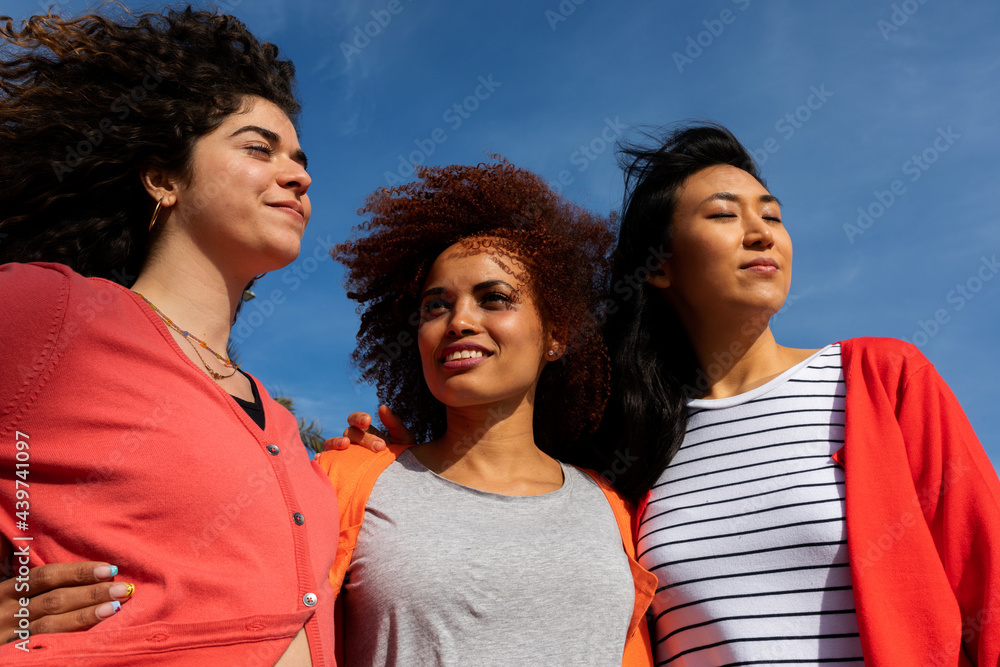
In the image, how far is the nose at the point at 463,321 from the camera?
370 cm

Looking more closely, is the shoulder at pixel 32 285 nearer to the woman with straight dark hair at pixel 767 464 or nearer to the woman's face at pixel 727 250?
the woman with straight dark hair at pixel 767 464

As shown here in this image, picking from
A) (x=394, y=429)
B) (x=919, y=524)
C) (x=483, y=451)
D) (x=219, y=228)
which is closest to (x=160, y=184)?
(x=219, y=228)

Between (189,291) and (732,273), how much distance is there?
2.61m

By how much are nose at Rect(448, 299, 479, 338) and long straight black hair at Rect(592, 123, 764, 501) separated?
1026 millimetres

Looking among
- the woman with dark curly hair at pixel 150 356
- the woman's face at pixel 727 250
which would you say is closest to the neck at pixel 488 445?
the woman with dark curly hair at pixel 150 356

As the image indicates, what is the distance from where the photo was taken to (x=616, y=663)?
3156 mm

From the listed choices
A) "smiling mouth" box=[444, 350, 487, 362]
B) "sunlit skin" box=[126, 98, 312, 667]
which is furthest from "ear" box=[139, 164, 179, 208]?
"smiling mouth" box=[444, 350, 487, 362]

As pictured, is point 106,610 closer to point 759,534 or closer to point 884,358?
point 759,534

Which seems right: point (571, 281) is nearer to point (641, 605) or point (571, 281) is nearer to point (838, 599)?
point (641, 605)

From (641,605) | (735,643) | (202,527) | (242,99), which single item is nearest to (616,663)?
(641,605)

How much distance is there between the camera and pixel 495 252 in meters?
4.03

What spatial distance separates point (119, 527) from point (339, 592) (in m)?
1.13

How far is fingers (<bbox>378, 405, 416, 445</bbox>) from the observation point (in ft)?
13.1

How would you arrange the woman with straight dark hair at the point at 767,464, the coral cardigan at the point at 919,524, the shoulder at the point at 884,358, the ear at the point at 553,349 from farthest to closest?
the ear at the point at 553,349 → the shoulder at the point at 884,358 → the woman with straight dark hair at the point at 767,464 → the coral cardigan at the point at 919,524
